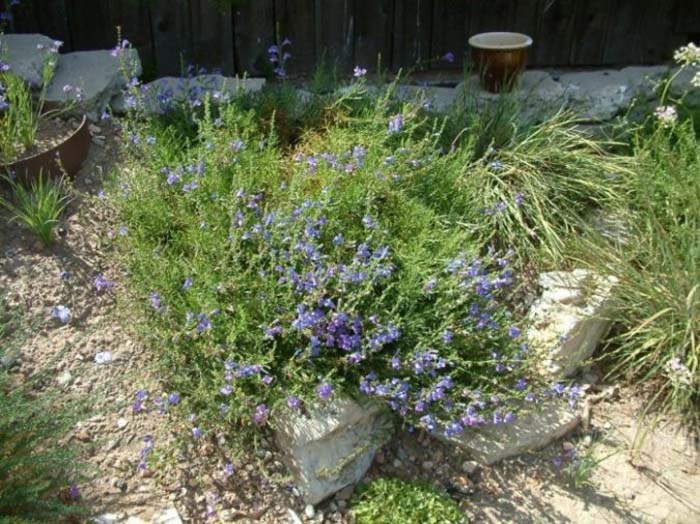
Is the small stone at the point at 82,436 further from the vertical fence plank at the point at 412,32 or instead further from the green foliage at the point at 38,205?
the vertical fence plank at the point at 412,32

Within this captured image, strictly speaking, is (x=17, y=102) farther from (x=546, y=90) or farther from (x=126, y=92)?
(x=546, y=90)

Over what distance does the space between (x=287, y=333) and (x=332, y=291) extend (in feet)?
0.82

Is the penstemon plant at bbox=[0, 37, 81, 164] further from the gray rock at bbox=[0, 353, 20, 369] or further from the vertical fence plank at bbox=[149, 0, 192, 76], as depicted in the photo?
the vertical fence plank at bbox=[149, 0, 192, 76]

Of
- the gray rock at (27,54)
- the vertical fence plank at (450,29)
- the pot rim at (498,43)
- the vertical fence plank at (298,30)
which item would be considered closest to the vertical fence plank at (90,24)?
the gray rock at (27,54)

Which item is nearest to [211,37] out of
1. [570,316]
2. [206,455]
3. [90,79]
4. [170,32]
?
[170,32]

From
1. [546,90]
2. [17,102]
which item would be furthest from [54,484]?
[546,90]

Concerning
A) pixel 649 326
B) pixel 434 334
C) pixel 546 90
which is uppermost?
pixel 546 90

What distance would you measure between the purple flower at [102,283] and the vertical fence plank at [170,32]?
188 centimetres

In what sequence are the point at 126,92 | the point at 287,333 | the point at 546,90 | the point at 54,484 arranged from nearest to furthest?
the point at 54,484 → the point at 287,333 → the point at 126,92 → the point at 546,90

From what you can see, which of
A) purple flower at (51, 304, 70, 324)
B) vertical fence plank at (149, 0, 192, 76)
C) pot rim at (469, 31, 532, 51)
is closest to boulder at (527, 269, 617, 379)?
pot rim at (469, 31, 532, 51)

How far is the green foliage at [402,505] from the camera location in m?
2.78

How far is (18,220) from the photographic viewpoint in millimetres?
3355

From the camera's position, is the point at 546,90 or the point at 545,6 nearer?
the point at 546,90

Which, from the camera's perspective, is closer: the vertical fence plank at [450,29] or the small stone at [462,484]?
the small stone at [462,484]
